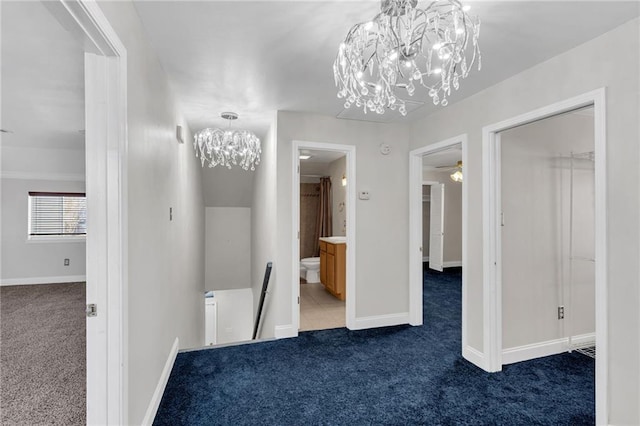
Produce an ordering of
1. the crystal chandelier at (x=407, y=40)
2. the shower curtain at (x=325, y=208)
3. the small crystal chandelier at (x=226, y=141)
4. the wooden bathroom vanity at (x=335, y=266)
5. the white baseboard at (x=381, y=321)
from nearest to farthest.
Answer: the crystal chandelier at (x=407, y=40) < the small crystal chandelier at (x=226, y=141) < the white baseboard at (x=381, y=321) < the wooden bathroom vanity at (x=335, y=266) < the shower curtain at (x=325, y=208)

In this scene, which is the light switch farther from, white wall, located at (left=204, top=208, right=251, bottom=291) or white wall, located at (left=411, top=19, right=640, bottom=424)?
white wall, located at (left=204, top=208, right=251, bottom=291)

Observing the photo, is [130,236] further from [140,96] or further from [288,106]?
[288,106]

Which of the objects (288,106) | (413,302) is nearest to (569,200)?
(413,302)

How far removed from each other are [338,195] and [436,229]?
2968 millimetres

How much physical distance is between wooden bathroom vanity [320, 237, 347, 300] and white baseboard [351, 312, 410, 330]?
1178 mm

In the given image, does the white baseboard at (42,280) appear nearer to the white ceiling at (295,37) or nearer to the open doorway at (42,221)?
Result: the open doorway at (42,221)

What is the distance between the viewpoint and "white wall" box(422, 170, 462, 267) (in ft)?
23.8

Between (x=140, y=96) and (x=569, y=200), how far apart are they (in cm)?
374

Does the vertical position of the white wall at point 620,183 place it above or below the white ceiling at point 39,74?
below

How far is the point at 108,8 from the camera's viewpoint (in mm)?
1243

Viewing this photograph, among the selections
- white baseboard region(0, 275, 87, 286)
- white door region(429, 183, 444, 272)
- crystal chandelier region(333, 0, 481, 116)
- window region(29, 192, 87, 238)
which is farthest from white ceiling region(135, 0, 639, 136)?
white baseboard region(0, 275, 87, 286)

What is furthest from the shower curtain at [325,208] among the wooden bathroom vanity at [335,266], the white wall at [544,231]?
the white wall at [544,231]

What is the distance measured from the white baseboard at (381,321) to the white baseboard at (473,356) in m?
0.88

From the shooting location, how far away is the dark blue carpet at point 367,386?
1.93 m
